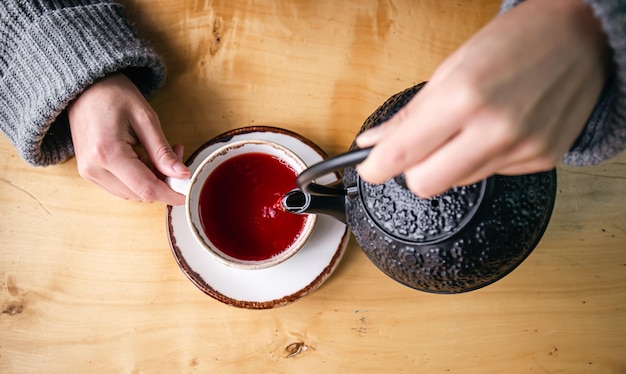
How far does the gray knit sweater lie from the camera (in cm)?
80

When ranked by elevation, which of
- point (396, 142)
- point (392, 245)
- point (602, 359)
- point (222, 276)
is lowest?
point (602, 359)

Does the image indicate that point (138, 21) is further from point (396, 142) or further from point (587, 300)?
point (587, 300)

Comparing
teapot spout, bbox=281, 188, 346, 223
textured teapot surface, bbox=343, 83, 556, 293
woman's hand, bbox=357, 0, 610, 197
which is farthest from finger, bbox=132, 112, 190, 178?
woman's hand, bbox=357, 0, 610, 197

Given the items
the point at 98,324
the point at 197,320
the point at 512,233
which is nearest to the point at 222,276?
the point at 197,320

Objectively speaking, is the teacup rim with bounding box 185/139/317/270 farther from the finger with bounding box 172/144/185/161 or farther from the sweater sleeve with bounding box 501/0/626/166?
the sweater sleeve with bounding box 501/0/626/166

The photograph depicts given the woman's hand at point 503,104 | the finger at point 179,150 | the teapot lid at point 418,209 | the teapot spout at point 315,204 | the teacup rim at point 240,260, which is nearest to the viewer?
the woman's hand at point 503,104

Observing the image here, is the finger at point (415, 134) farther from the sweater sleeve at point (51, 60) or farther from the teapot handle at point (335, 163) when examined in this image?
the sweater sleeve at point (51, 60)

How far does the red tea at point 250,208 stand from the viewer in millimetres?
805

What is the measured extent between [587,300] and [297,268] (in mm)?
511

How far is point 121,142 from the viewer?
81cm

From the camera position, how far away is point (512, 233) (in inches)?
22.7

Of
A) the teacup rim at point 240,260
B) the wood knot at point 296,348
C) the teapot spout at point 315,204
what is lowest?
the wood knot at point 296,348

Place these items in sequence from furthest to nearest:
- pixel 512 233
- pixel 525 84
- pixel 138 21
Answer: pixel 138 21, pixel 512 233, pixel 525 84

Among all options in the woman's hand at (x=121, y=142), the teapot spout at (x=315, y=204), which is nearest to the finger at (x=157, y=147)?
the woman's hand at (x=121, y=142)
